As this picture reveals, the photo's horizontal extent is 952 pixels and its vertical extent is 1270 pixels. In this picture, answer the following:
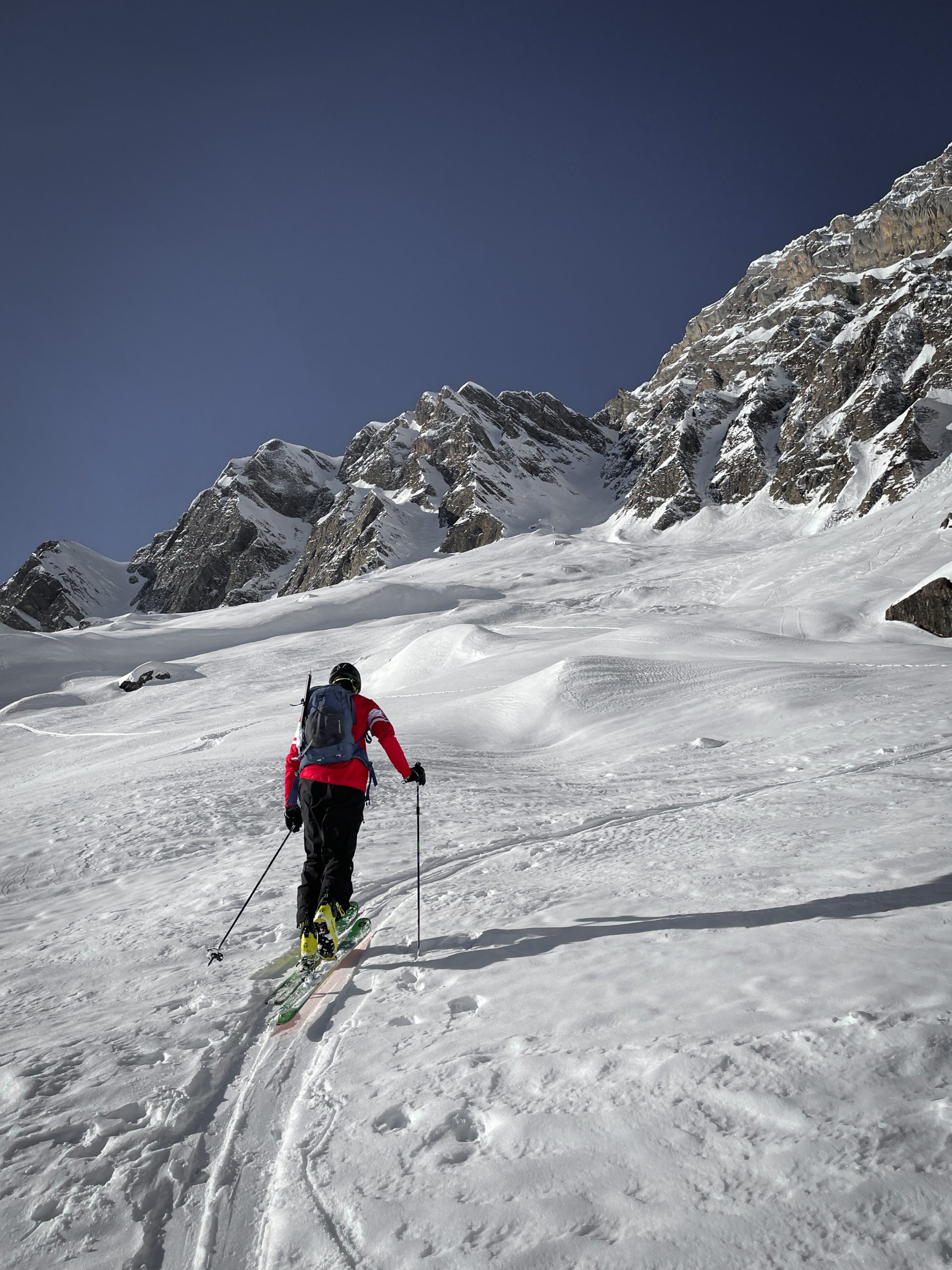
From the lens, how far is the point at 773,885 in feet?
14.0

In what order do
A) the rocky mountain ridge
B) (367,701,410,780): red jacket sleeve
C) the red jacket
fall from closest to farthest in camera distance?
the red jacket < (367,701,410,780): red jacket sleeve < the rocky mountain ridge

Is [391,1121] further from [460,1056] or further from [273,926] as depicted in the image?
[273,926]

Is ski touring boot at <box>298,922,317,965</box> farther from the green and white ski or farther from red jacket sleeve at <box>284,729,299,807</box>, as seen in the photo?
red jacket sleeve at <box>284,729,299,807</box>

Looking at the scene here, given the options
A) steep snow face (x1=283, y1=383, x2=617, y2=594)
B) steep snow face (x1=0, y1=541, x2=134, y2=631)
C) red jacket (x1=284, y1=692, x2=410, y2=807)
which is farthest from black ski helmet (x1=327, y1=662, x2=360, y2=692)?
steep snow face (x1=0, y1=541, x2=134, y2=631)

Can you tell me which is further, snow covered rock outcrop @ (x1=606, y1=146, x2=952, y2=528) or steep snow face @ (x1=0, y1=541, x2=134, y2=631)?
steep snow face @ (x1=0, y1=541, x2=134, y2=631)

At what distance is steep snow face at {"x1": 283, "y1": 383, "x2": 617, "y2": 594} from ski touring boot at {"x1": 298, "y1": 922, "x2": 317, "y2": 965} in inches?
3763

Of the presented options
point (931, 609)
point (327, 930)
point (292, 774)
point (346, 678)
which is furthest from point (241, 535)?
point (327, 930)

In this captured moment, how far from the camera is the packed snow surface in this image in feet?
6.38

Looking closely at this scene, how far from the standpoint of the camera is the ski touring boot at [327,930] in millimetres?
3898

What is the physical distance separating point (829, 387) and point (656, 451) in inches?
938

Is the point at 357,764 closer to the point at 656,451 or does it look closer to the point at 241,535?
the point at 656,451

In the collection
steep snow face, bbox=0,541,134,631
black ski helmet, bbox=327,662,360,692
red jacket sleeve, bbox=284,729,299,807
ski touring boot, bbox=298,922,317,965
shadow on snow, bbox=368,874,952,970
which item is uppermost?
steep snow face, bbox=0,541,134,631

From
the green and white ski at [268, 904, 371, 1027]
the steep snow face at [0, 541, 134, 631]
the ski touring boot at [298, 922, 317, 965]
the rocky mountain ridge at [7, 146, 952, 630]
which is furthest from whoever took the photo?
the steep snow face at [0, 541, 134, 631]

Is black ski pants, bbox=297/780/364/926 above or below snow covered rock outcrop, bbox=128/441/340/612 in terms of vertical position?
below
